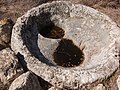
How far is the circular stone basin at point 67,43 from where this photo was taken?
435 inches

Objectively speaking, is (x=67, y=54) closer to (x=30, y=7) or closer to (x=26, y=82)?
(x=26, y=82)

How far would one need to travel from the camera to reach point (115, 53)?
1192 cm

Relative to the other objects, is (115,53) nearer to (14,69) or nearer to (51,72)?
(51,72)

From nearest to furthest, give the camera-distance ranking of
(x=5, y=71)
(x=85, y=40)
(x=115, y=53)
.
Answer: (x=5, y=71)
(x=115, y=53)
(x=85, y=40)

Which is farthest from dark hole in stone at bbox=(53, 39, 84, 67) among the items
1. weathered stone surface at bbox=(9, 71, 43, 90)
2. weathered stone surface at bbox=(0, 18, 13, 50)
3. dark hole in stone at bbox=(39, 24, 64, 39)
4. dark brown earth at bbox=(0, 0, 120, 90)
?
dark brown earth at bbox=(0, 0, 120, 90)

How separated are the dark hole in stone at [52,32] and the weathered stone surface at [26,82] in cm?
331

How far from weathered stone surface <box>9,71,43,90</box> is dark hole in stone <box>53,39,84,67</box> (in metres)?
2.02

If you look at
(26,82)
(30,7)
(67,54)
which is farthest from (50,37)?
(26,82)

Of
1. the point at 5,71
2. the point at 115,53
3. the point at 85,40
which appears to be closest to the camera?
the point at 5,71

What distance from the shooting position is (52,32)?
14.0 metres

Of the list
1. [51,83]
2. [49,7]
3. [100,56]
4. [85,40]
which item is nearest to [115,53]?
[100,56]

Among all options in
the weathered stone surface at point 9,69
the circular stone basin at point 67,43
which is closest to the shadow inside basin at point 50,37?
the circular stone basin at point 67,43

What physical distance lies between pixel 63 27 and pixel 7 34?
2950mm

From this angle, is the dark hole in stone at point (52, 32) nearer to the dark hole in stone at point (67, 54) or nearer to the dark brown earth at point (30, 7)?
the dark hole in stone at point (67, 54)
